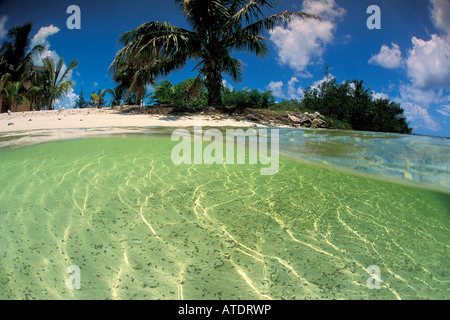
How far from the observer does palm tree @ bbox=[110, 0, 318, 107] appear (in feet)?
33.4

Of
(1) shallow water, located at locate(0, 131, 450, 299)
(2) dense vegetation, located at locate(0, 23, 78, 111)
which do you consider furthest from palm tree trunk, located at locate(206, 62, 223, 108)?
(2) dense vegetation, located at locate(0, 23, 78, 111)

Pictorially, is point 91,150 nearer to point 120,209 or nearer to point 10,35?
point 120,209

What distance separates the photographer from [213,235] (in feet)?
5.93

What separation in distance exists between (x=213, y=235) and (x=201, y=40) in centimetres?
1081

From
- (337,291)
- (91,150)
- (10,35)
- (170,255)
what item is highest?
(10,35)

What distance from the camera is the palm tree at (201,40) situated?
33.4 feet

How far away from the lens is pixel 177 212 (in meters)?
2.13

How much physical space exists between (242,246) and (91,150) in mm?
3496

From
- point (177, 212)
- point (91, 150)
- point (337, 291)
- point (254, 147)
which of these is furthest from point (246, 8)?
point (337, 291)

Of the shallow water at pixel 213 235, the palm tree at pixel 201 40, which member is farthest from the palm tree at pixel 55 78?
the shallow water at pixel 213 235

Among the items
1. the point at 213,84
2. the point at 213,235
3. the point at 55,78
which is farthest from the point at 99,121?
the point at 55,78

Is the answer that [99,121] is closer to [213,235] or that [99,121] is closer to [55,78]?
[213,235]

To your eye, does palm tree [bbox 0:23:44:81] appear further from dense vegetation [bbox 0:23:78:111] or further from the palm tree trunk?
the palm tree trunk
